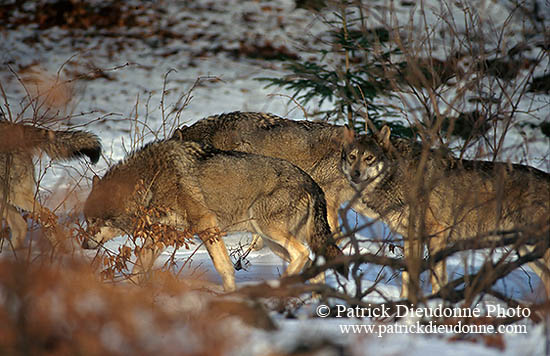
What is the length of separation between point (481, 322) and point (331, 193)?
4229 millimetres

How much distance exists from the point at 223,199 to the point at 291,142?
6.57ft

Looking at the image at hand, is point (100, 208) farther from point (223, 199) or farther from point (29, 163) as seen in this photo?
point (29, 163)

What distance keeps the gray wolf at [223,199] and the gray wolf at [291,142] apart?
1575 mm

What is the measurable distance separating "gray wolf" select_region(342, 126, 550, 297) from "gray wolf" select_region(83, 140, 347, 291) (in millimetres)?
724

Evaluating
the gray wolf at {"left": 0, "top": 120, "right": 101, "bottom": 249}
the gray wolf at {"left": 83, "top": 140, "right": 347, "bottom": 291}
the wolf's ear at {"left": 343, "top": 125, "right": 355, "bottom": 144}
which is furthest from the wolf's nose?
the gray wolf at {"left": 0, "top": 120, "right": 101, "bottom": 249}

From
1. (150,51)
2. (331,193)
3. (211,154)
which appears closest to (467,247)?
(211,154)

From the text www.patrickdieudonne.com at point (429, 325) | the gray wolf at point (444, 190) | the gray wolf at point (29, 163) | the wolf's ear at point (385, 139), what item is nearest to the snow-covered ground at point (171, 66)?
the gray wolf at point (29, 163)

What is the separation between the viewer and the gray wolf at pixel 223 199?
600 cm

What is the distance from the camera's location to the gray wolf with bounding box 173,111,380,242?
7.72 metres

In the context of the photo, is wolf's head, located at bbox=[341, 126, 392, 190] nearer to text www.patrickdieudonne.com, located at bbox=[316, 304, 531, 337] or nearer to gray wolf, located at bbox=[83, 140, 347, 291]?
gray wolf, located at bbox=[83, 140, 347, 291]

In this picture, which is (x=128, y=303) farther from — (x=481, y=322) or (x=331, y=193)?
(x=331, y=193)

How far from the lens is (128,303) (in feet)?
8.09

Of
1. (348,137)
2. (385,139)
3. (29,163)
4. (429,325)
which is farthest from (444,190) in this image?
(29,163)

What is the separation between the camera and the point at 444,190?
19.7 ft
